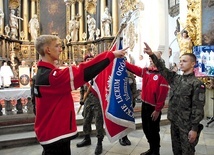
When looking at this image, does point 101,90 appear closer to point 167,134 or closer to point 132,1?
point 167,134

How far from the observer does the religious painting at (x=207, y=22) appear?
6.27 meters

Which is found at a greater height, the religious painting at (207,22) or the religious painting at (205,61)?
the religious painting at (207,22)

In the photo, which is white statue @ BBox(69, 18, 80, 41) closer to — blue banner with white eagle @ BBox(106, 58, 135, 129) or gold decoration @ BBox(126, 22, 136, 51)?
gold decoration @ BBox(126, 22, 136, 51)

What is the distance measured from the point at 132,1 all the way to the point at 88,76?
1016cm

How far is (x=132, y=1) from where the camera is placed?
11.3 meters

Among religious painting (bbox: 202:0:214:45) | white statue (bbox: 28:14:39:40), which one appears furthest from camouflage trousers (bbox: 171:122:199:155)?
white statue (bbox: 28:14:39:40)

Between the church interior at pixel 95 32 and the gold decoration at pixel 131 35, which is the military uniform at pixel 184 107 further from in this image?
the gold decoration at pixel 131 35

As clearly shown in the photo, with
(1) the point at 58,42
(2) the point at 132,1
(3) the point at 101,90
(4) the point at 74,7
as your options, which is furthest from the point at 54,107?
(4) the point at 74,7

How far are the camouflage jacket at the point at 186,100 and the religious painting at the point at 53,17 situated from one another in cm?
1490

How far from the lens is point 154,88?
3.44 m

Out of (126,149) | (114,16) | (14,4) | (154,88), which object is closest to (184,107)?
(154,88)

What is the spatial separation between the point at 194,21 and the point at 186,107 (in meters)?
4.87

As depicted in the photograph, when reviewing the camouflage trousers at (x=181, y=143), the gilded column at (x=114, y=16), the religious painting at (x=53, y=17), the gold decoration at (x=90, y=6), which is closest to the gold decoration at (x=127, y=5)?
the gilded column at (x=114, y=16)

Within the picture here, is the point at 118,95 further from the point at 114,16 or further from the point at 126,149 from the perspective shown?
the point at 114,16
